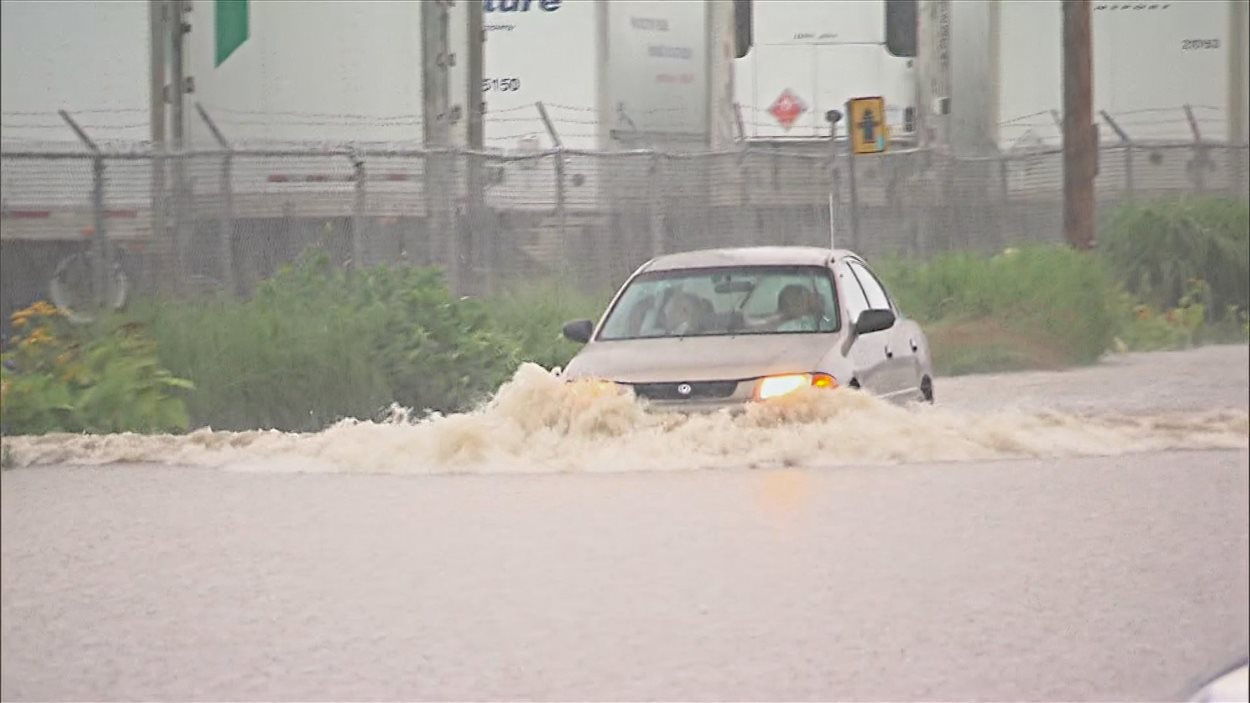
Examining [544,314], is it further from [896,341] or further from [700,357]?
[896,341]

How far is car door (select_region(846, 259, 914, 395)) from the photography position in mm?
2152

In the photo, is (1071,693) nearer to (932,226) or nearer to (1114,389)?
(1114,389)

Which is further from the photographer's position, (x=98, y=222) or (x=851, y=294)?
(x=851, y=294)

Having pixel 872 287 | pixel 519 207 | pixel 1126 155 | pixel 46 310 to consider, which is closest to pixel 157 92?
pixel 46 310

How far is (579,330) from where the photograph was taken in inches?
84.7

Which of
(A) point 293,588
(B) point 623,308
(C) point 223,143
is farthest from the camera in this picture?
(A) point 293,588

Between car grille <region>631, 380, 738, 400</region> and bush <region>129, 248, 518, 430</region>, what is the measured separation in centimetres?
24

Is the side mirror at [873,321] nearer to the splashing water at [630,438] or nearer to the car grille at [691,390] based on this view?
the splashing water at [630,438]

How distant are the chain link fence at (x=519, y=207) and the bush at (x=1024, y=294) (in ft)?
0.12

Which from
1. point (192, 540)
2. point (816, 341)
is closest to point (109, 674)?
point (192, 540)

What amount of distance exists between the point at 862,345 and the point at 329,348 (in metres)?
0.91

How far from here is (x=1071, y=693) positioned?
209 centimetres

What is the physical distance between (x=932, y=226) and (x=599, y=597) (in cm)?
85

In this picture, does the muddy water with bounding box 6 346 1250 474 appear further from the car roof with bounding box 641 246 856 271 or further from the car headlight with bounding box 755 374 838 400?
the car roof with bounding box 641 246 856 271
